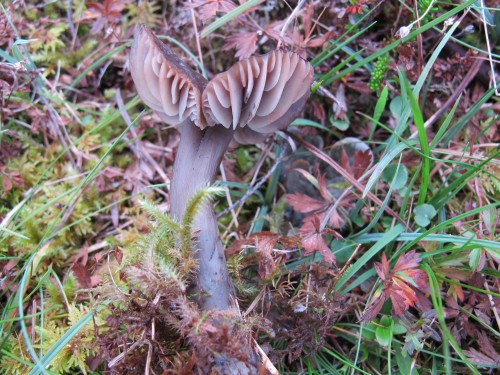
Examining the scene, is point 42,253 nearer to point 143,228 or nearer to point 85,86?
point 143,228

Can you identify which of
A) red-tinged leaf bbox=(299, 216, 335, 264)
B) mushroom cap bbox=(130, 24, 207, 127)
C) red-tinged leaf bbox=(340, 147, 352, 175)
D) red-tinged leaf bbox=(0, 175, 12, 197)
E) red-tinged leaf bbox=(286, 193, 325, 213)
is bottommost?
red-tinged leaf bbox=(299, 216, 335, 264)

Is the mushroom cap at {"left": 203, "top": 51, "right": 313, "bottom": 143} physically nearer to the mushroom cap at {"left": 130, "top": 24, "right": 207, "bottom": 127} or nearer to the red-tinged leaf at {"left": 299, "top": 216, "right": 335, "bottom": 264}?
the mushroom cap at {"left": 130, "top": 24, "right": 207, "bottom": 127}

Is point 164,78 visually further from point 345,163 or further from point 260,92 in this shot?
point 345,163

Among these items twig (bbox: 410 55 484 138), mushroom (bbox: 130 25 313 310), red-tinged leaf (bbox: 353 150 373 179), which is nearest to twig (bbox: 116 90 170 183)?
mushroom (bbox: 130 25 313 310)

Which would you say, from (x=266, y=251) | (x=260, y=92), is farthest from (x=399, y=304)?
(x=260, y=92)

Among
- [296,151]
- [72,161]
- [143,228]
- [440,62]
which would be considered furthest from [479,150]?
[72,161]

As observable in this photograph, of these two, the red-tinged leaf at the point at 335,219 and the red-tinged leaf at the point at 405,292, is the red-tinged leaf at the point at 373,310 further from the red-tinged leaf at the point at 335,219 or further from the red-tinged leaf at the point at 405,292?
the red-tinged leaf at the point at 335,219
